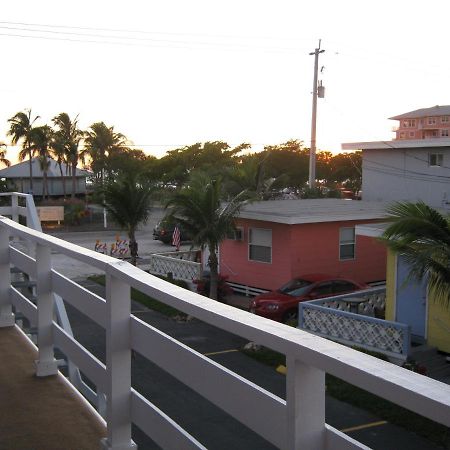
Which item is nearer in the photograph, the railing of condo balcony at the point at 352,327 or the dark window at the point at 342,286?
the railing of condo balcony at the point at 352,327

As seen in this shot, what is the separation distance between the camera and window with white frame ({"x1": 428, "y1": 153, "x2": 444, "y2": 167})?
25.5 metres

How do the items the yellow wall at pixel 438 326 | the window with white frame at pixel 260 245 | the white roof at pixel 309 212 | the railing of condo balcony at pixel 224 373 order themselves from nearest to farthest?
the railing of condo balcony at pixel 224 373
the yellow wall at pixel 438 326
the white roof at pixel 309 212
the window with white frame at pixel 260 245

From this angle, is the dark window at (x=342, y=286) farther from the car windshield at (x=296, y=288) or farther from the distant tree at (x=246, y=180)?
the distant tree at (x=246, y=180)

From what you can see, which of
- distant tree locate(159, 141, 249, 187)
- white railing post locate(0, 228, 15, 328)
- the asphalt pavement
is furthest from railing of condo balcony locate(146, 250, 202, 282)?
distant tree locate(159, 141, 249, 187)

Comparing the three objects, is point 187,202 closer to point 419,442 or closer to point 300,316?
point 300,316

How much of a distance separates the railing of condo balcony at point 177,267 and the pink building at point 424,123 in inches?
3075

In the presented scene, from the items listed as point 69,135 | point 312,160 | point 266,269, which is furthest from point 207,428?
point 69,135

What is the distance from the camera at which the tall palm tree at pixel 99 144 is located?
58.1 meters

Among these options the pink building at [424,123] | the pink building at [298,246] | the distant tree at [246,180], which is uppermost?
the pink building at [424,123]

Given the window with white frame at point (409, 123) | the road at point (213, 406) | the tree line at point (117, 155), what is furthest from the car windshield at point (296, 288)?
the window with white frame at point (409, 123)

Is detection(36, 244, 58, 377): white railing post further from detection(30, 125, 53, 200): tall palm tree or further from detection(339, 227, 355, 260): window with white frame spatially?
detection(30, 125, 53, 200): tall palm tree

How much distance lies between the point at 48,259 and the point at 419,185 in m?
24.3

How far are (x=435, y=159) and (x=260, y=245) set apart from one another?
29.1ft

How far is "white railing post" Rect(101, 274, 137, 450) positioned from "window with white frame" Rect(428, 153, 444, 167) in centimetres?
2478
